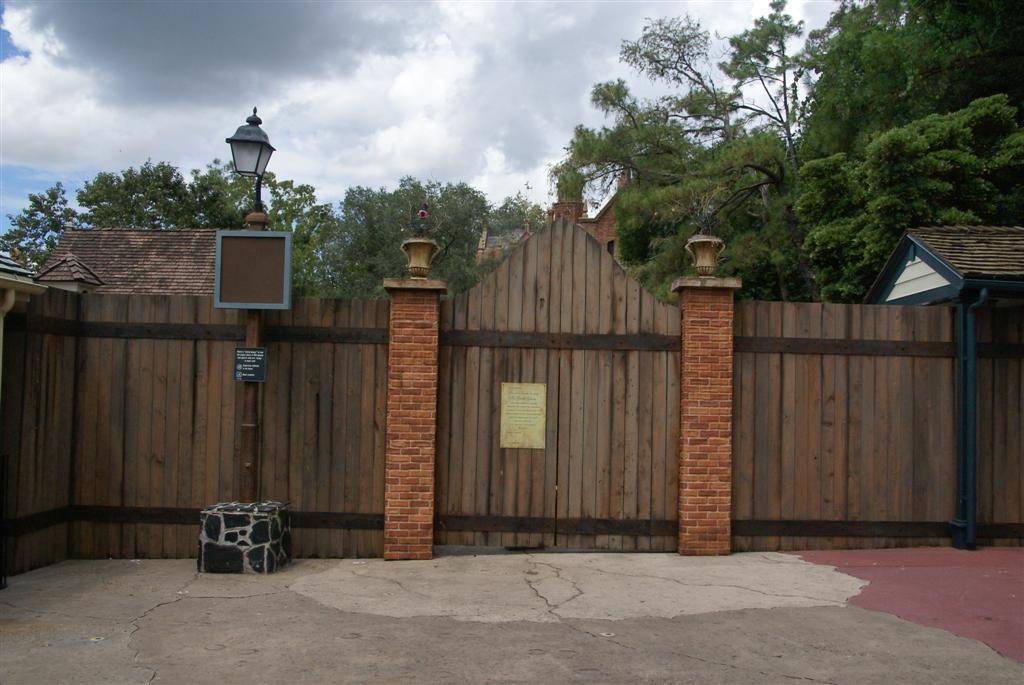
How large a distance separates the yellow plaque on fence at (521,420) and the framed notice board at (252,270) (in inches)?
84.5

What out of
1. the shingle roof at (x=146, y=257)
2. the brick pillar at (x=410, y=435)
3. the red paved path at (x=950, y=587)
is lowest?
the red paved path at (x=950, y=587)

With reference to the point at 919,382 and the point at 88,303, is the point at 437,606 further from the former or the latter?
the point at 919,382

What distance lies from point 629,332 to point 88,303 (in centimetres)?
493

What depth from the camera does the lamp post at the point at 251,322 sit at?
23.8 ft

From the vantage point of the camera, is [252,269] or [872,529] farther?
[872,529]

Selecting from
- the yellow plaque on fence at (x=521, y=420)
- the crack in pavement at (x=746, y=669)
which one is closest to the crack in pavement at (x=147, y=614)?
the yellow plaque on fence at (x=521, y=420)

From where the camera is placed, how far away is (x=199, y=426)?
302 inches

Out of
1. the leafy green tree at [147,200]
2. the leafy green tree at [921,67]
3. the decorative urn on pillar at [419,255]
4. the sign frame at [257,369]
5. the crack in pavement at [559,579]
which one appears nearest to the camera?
the crack in pavement at [559,579]

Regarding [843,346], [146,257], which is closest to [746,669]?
[843,346]

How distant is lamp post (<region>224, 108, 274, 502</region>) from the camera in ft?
23.8

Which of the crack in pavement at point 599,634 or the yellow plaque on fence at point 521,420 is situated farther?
the yellow plaque on fence at point 521,420

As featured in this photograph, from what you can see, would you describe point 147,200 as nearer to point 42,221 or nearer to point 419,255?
point 42,221

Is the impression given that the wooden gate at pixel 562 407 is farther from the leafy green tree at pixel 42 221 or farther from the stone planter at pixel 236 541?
the leafy green tree at pixel 42 221

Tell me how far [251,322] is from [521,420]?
2.56 m
